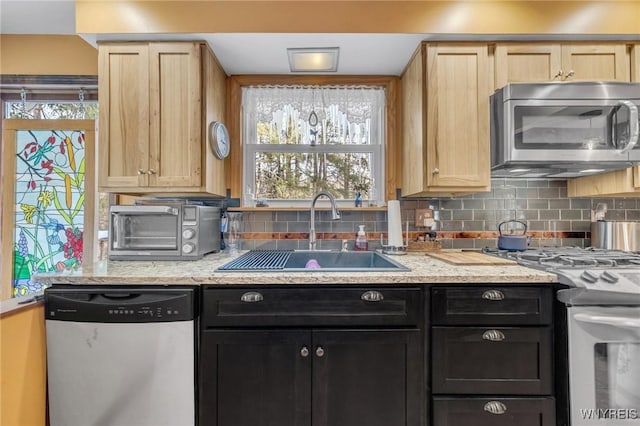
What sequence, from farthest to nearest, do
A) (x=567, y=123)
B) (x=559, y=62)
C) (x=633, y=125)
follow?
(x=559, y=62) → (x=567, y=123) → (x=633, y=125)

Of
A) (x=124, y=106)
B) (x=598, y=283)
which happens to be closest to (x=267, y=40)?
(x=124, y=106)

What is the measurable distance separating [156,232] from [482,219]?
6.62 feet

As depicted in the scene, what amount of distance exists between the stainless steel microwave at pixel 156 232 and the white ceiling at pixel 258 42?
0.93m

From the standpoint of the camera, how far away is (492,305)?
1.40 meters

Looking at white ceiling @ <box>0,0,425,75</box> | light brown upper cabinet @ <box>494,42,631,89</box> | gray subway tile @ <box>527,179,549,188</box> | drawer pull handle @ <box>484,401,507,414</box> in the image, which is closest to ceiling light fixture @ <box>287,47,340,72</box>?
white ceiling @ <box>0,0,425,75</box>

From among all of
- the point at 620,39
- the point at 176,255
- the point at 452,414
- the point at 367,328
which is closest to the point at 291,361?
the point at 367,328

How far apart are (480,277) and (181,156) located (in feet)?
5.24

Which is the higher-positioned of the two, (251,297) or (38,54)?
(38,54)

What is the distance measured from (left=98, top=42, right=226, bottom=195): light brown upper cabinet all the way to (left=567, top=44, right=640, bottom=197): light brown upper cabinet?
91.6 inches

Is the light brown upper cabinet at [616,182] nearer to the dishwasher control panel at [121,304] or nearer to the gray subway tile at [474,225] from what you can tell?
the gray subway tile at [474,225]

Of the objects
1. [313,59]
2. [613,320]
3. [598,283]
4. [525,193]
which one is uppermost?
[313,59]

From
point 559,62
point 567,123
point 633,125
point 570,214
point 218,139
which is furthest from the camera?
point 570,214

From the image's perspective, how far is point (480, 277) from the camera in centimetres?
138

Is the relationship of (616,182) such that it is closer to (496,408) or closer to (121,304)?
(496,408)
